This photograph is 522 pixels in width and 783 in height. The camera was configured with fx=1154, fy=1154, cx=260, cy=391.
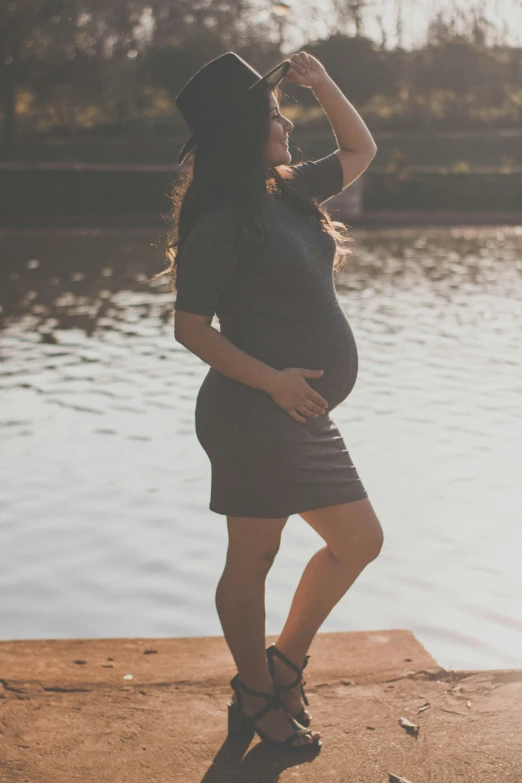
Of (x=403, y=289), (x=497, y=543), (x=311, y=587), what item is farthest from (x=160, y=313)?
(x=311, y=587)

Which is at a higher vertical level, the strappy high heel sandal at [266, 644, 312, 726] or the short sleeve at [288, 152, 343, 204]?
the short sleeve at [288, 152, 343, 204]

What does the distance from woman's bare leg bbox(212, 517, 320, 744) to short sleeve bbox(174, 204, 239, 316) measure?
0.52 m

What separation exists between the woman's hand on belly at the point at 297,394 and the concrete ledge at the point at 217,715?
80 cm

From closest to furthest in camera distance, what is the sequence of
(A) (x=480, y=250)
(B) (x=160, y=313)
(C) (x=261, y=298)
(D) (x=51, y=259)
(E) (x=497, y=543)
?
(C) (x=261, y=298), (E) (x=497, y=543), (B) (x=160, y=313), (D) (x=51, y=259), (A) (x=480, y=250)

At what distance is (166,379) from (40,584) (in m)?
4.37

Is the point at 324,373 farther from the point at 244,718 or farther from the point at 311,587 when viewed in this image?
the point at 244,718

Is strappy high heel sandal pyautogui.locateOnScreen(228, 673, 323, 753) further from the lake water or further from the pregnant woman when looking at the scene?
the lake water

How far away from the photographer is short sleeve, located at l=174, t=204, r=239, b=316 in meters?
2.57

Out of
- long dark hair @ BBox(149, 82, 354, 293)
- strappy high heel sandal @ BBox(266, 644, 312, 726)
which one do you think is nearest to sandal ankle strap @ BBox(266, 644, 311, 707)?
strappy high heel sandal @ BBox(266, 644, 312, 726)

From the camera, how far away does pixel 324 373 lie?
8.89 ft

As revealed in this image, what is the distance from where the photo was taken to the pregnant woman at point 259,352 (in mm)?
2602

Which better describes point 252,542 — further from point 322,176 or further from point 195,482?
point 195,482

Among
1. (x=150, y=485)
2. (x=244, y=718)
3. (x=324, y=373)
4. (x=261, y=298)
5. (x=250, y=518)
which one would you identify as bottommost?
(x=150, y=485)

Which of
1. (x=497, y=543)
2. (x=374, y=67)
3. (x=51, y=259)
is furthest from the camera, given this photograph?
(x=374, y=67)
